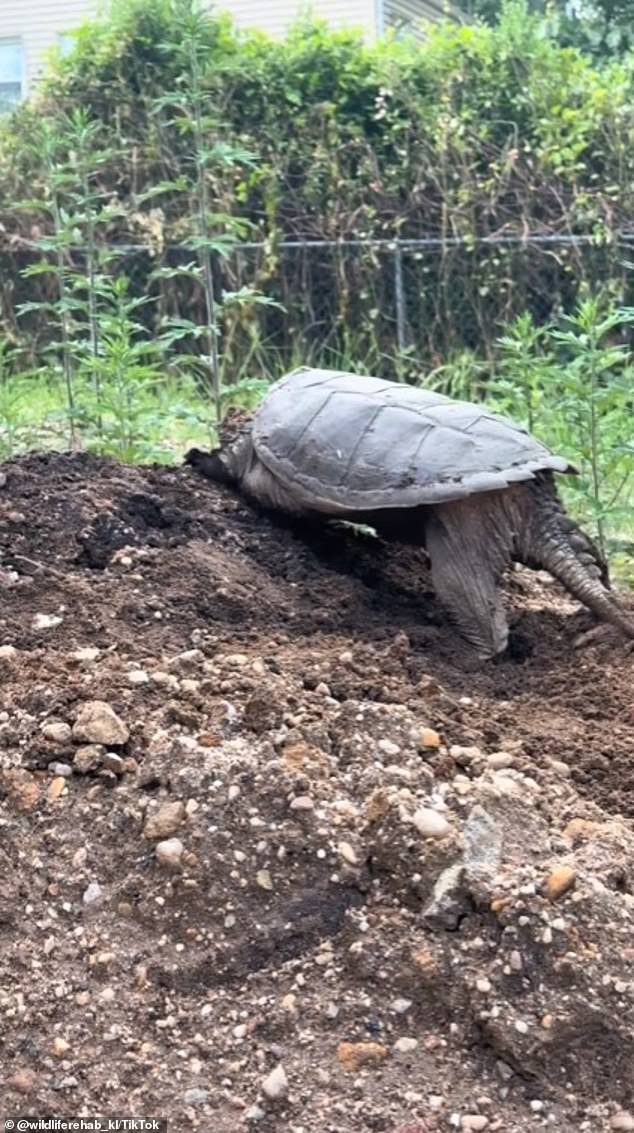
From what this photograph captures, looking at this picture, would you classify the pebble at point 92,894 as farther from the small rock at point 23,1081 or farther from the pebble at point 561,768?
the pebble at point 561,768

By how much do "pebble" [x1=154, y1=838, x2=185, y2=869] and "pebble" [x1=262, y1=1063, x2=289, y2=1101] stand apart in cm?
42

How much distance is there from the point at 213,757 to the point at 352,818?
0.29m

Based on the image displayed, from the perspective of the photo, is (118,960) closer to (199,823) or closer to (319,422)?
(199,823)

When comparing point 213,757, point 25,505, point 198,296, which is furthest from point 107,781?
point 198,296

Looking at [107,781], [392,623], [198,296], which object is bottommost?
[198,296]

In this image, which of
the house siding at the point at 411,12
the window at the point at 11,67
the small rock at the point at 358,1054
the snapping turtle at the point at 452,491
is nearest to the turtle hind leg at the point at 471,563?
the snapping turtle at the point at 452,491

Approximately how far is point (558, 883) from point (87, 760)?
3.05 feet

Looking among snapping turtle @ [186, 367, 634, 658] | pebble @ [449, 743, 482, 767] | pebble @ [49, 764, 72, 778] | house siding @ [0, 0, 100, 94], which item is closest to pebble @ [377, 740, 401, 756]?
pebble @ [449, 743, 482, 767]

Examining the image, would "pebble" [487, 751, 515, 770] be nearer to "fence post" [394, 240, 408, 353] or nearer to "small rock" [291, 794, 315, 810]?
"small rock" [291, 794, 315, 810]

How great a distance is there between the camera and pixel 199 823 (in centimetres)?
222

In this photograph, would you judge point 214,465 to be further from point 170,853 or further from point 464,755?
point 170,853

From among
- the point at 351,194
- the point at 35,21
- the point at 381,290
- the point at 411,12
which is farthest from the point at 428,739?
the point at 35,21

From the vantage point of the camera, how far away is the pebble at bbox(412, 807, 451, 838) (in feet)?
7.14

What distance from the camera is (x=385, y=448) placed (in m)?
3.53
